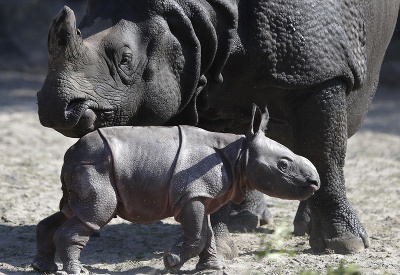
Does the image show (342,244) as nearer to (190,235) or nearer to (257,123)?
(257,123)

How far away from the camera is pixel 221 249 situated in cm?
420

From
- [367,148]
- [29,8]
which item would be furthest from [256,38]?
[29,8]

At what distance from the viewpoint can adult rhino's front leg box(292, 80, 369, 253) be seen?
4.16 m

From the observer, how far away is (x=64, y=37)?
336 cm

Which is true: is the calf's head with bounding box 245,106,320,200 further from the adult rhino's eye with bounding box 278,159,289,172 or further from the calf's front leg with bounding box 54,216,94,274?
the calf's front leg with bounding box 54,216,94,274

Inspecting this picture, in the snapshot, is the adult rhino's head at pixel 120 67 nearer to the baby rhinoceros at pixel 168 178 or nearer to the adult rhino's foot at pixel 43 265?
the baby rhinoceros at pixel 168 178

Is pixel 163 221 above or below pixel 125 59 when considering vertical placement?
below

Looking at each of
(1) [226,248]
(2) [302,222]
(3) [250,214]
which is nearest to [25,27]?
(3) [250,214]

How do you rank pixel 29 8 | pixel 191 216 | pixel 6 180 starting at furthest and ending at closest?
pixel 29 8 → pixel 6 180 → pixel 191 216

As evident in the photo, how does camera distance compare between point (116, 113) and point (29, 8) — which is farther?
point (29, 8)

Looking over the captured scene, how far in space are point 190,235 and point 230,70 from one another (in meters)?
1.06

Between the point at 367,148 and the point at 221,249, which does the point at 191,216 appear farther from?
the point at 367,148

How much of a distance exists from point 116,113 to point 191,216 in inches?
23.3

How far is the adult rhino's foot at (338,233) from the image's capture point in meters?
4.31
